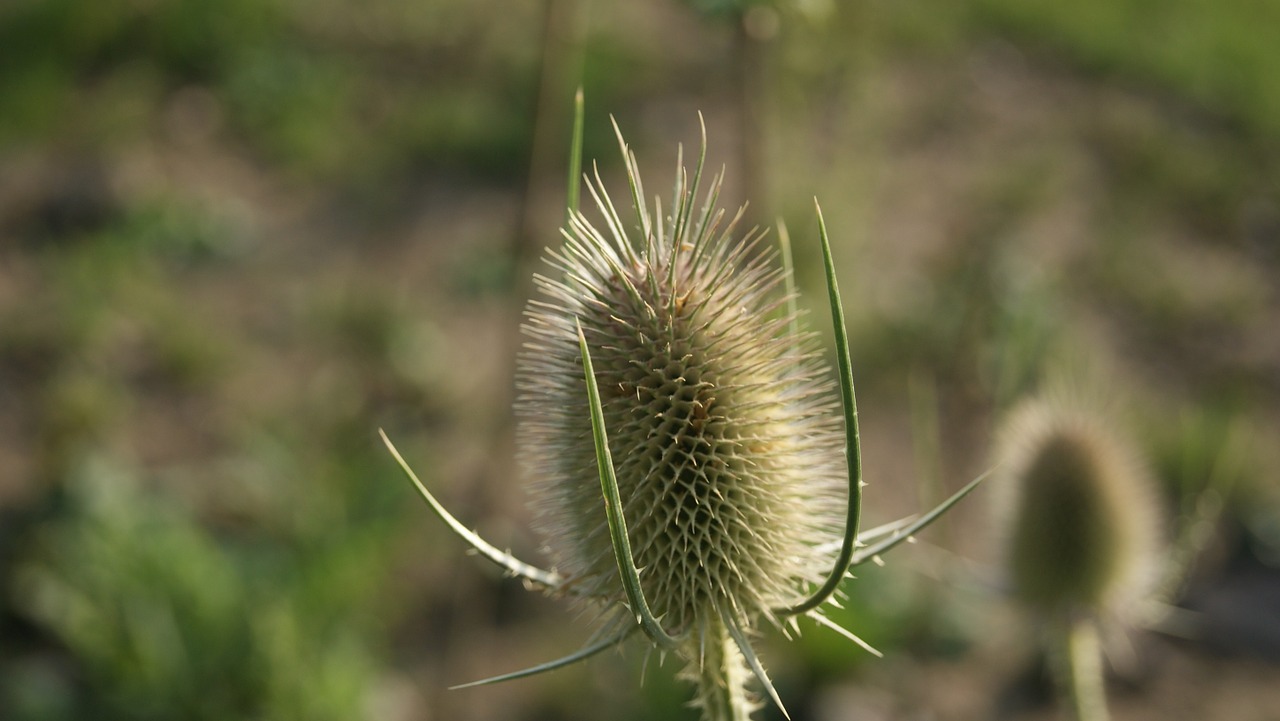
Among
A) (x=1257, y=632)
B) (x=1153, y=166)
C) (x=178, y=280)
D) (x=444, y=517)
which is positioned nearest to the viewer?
(x=444, y=517)

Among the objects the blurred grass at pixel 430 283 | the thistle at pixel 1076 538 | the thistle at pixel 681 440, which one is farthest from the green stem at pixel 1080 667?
the thistle at pixel 681 440

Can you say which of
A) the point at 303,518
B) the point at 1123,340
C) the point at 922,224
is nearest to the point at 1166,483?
the point at 1123,340

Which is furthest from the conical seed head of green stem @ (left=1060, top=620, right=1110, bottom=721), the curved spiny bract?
green stem @ (left=1060, top=620, right=1110, bottom=721)

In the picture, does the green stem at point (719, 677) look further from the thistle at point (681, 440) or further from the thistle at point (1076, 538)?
the thistle at point (1076, 538)

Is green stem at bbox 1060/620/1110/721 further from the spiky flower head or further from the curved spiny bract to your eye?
the curved spiny bract

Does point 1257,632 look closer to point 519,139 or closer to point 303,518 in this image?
point 303,518
